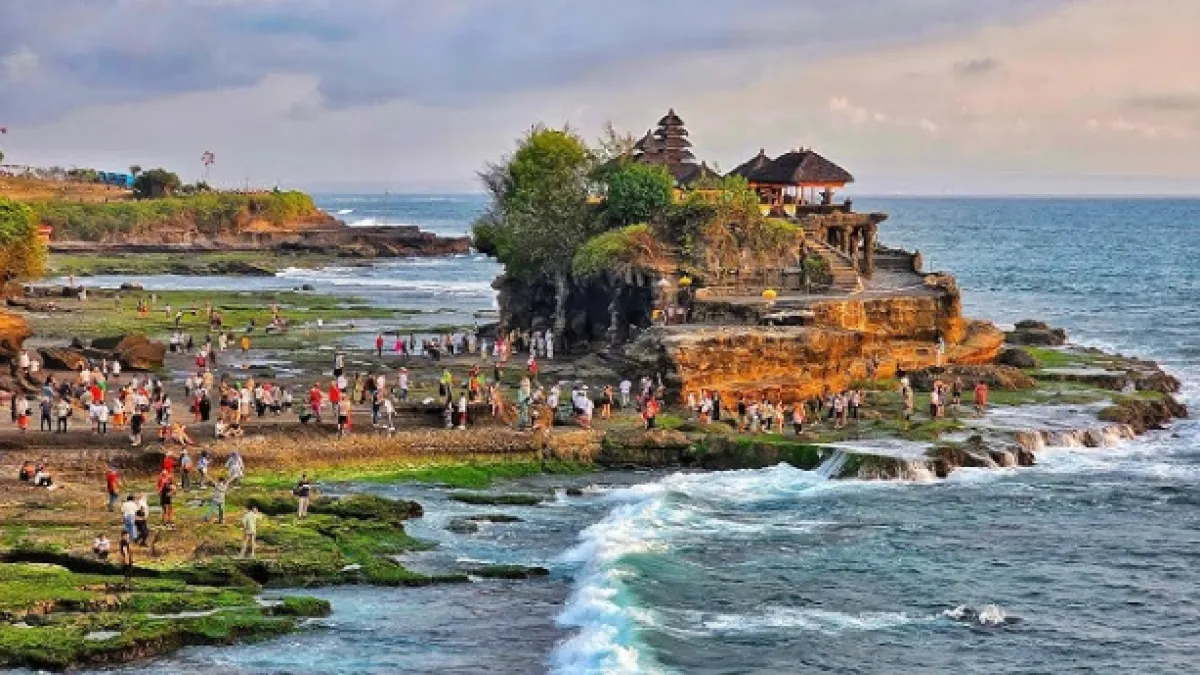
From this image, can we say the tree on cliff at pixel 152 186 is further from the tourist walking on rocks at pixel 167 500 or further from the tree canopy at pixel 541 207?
the tourist walking on rocks at pixel 167 500

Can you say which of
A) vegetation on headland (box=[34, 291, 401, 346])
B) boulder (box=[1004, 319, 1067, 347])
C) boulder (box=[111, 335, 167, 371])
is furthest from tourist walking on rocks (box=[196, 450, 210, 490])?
boulder (box=[1004, 319, 1067, 347])

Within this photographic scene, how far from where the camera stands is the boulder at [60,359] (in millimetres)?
59719

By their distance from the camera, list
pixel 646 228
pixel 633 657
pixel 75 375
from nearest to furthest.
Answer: pixel 633 657
pixel 75 375
pixel 646 228

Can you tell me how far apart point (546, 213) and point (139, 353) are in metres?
20.4

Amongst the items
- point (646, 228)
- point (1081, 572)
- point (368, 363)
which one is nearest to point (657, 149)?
point (646, 228)

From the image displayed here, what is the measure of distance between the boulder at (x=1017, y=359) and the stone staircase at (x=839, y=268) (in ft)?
21.8

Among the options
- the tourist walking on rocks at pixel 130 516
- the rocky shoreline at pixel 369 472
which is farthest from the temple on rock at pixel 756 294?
the tourist walking on rocks at pixel 130 516

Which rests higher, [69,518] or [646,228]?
[646,228]

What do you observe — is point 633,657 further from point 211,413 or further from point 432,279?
point 432,279

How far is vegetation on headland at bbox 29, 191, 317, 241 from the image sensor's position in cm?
15538

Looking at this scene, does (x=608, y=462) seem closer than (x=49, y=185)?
Yes

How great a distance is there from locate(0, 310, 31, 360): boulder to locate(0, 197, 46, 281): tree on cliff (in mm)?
10326

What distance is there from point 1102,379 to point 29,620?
45.1 meters

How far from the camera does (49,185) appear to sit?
574 ft
